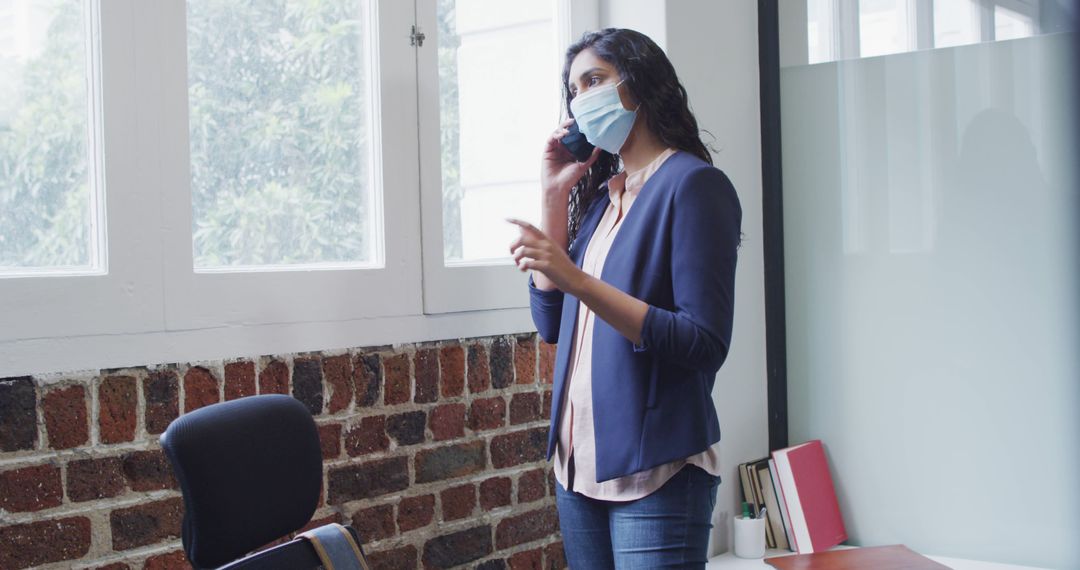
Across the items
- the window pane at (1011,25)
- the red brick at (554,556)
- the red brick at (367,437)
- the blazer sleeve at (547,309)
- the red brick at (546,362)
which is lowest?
the red brick at (554,556)

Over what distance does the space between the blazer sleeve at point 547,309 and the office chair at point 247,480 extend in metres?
0.59

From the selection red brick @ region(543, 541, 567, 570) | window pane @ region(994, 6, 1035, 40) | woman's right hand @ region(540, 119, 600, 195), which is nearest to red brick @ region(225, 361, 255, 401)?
woman's right hand @ region(540, 119, 600, 195)

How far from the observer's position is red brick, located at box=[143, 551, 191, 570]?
5.83 ft

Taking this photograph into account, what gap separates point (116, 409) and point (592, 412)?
0.81 m

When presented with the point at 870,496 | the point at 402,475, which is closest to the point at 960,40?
the point at 870,496

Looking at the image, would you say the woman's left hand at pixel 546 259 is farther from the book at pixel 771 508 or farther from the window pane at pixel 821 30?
the window pane at pixel 821 30

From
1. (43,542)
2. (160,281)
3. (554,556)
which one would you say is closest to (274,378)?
(160,281)

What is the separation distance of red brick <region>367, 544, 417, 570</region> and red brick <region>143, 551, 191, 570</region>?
0.43 meters

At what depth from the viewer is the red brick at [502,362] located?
246 cm

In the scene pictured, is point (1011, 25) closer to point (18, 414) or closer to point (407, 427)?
point (407, 427)

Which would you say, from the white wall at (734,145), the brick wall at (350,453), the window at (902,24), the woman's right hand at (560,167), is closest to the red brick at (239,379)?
the brick wall at (350,453)

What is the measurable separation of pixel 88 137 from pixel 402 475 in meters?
0.96

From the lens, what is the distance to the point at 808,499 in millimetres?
3002

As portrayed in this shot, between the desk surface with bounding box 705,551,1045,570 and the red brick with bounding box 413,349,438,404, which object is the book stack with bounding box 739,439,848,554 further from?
the red brick with bounding box 413,349,438,404
